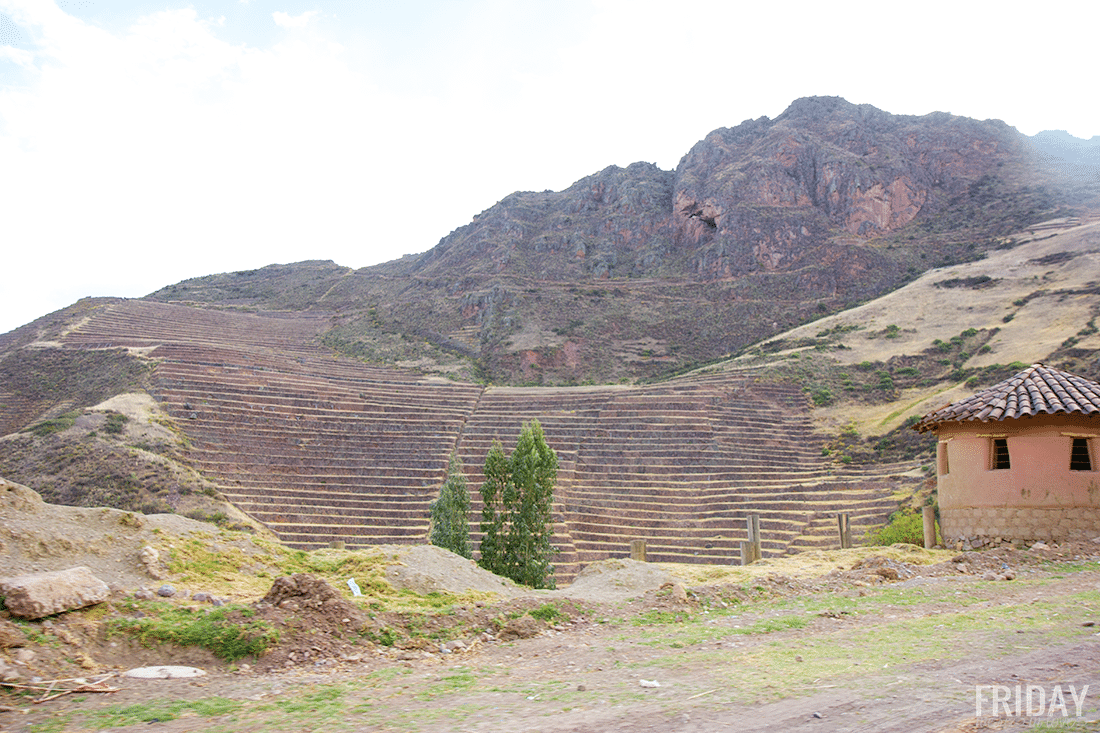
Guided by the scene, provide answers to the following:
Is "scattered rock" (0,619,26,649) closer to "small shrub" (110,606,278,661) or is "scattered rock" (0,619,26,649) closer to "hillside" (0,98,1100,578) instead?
"small shrub" (110,606,278,661)

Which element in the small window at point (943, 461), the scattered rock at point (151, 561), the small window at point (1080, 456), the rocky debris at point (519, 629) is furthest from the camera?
the small window at point (943, 461)

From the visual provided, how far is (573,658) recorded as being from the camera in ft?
21.2

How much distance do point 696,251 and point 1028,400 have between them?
244 ft

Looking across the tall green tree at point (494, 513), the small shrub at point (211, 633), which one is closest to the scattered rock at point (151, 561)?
the small shrub at point (211, 633)

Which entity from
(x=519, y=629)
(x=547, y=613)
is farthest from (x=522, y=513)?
(x=519, y=629)

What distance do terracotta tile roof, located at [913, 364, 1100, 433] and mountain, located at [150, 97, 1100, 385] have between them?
45636mm

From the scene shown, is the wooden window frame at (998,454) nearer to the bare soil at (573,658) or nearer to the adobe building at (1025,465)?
the adobe building at (1025,465)

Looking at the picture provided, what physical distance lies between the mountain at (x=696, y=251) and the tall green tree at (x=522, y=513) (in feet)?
126

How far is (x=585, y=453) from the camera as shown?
37.6 m

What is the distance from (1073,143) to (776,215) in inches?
2553

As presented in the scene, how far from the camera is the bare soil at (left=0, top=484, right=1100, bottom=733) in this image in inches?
179

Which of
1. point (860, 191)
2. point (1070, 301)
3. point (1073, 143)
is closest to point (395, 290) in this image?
point (860, 191)

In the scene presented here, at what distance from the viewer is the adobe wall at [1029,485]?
12883 mm

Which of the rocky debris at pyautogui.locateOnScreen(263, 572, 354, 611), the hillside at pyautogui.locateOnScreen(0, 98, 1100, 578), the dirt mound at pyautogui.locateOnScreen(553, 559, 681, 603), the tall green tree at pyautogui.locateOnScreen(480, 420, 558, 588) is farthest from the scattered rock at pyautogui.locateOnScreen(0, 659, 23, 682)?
the hillside at pyautogui.locateOnScreen(0, 98, 1100, 578)
